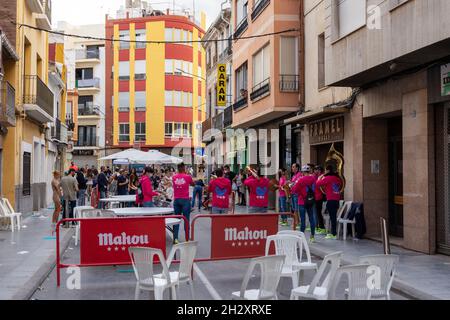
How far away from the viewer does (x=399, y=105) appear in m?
13.9

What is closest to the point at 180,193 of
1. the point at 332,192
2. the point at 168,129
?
the point at 332,192

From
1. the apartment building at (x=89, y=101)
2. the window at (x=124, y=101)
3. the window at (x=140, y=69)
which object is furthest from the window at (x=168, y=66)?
the apartment building at (x=89, y=101)

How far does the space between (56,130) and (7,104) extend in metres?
15.6

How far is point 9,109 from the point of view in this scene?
18609mm

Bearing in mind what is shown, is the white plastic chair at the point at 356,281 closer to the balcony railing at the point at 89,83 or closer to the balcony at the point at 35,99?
the balcony at the point at 35,99

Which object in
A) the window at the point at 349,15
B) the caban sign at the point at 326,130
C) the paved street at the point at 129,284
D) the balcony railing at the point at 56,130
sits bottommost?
the paved street at the point at 129,284

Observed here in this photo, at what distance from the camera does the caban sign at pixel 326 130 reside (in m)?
17.5

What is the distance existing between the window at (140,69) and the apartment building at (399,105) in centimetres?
4675

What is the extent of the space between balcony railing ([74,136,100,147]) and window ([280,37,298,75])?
149 ft

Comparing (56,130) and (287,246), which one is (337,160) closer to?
(287,246)

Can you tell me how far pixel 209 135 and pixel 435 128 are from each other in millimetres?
27516

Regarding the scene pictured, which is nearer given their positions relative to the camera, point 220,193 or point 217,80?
point 220,193
